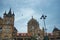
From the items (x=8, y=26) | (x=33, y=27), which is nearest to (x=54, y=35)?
(x=33, y=27)

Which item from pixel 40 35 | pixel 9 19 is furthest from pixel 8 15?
pixel 40 35

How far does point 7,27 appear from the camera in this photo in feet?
217

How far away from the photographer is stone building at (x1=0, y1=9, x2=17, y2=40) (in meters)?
64.8

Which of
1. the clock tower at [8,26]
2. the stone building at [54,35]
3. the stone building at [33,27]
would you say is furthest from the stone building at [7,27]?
the stone building at [54,35]

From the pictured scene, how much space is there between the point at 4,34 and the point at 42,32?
16969mm

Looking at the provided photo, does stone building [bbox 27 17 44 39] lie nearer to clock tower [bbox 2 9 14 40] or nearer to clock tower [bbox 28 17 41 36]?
A: clock tower [bbox 28 17 41 36]

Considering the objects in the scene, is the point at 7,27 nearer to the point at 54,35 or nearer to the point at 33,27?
the point at 33,27

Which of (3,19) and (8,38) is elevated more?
(3,19)

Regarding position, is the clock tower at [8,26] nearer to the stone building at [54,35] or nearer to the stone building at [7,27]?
the stone building at [7,27]

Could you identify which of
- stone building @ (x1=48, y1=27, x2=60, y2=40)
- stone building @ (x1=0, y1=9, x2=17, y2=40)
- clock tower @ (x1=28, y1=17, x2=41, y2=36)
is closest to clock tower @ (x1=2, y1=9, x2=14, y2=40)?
stone building @ (x1=0, y1=9, x2=17, y2=40)

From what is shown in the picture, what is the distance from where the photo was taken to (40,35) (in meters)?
66.6

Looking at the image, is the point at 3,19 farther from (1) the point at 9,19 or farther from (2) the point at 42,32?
(2) the point at 42,32

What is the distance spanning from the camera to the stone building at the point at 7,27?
6481 centimetres

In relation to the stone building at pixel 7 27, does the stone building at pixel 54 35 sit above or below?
below
